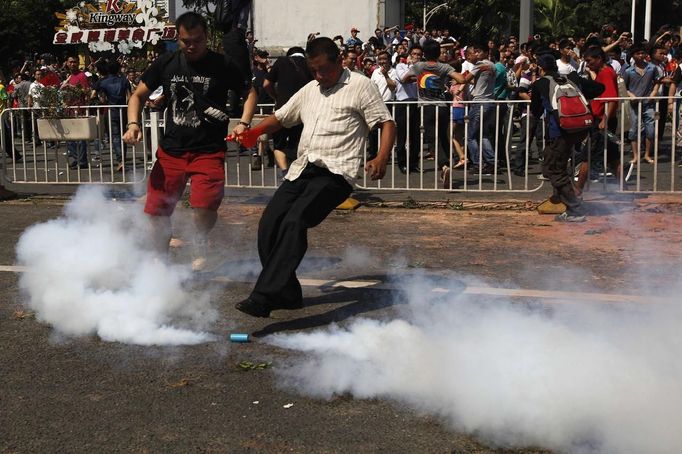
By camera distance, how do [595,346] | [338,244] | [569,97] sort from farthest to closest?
[569,97]
[338,244]
[595,346]

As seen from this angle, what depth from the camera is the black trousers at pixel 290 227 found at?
4.98 m

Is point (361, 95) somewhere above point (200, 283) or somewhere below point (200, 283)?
above

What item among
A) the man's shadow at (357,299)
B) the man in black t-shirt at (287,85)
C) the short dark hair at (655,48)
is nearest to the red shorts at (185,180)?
the man's shadow at (357,299)

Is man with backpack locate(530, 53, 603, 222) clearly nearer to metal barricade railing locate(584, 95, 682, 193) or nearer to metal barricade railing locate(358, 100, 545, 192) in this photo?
metal barricade railing locate(584, 95, 682, 193)

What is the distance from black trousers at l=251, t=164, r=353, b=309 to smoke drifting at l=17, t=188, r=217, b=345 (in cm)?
47

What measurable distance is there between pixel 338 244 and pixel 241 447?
170 inches

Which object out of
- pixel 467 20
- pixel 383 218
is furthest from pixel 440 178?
pixel 467 20

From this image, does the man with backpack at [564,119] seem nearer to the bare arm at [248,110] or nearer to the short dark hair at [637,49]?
the bare arm at [248,110]

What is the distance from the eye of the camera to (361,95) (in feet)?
17.4

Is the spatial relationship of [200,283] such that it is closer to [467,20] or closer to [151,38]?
[151,38]

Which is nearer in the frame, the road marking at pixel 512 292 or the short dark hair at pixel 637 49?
the road marking at pixel 512 292

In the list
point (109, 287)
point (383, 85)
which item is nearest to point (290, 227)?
point (109, 287)

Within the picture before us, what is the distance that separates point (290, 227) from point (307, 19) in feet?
68.4

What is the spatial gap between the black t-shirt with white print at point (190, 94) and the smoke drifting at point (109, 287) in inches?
34.5
